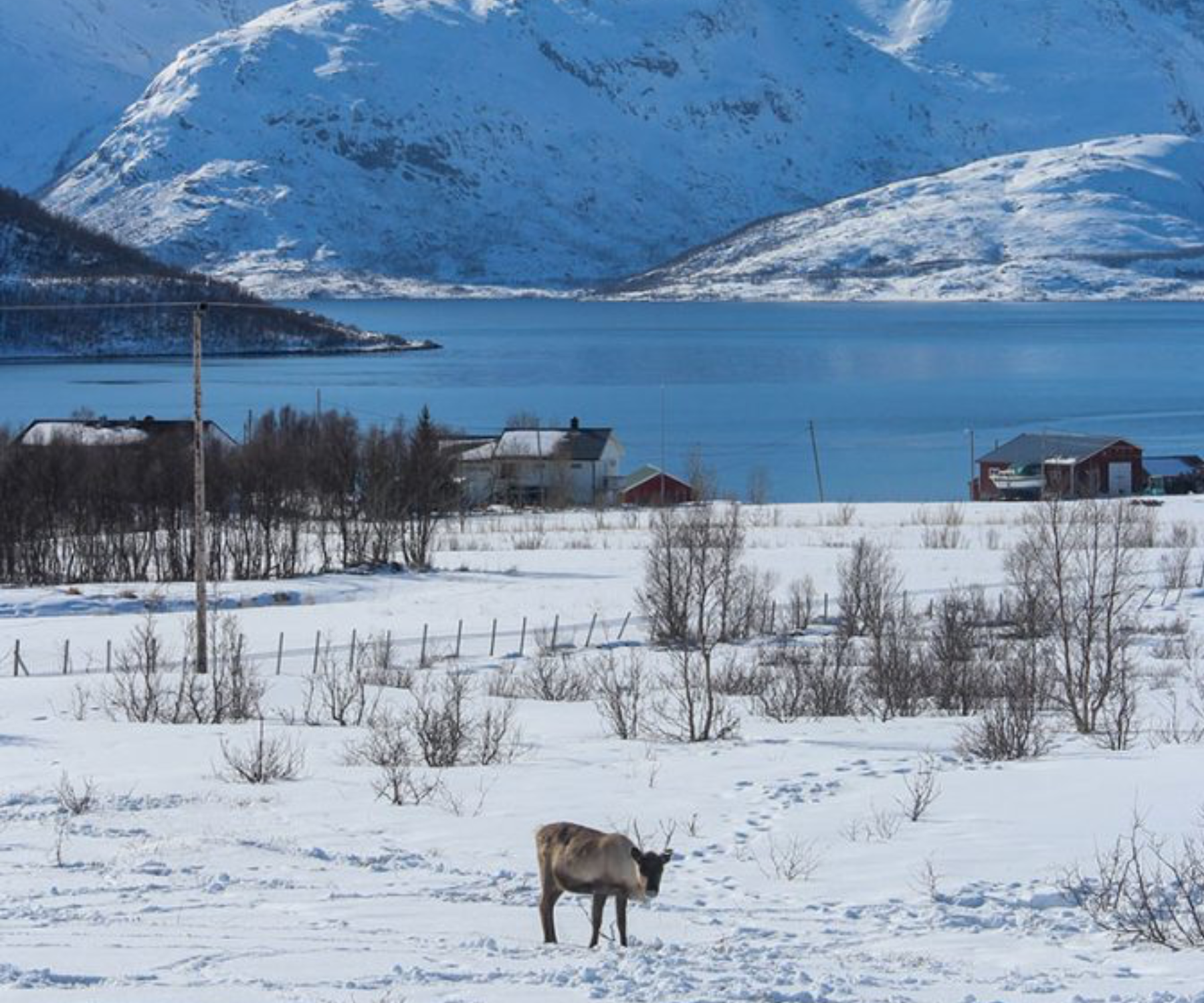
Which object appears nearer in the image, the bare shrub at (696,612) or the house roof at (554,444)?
the bare shrub at (696,612)

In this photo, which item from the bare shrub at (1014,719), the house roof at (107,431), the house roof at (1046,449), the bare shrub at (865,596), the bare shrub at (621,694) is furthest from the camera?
the house roof at (1046,449)

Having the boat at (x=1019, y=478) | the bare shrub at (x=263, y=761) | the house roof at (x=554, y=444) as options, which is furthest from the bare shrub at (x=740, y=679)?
the boat at (x=1019, y=478)

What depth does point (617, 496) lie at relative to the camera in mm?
70938

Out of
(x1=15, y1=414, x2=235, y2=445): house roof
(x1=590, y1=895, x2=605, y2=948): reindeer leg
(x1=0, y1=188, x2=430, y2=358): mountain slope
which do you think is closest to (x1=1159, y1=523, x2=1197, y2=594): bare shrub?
(x1=590, y1=895, x2=605, y2=948): reindeer leg

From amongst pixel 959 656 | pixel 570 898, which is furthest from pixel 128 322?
pixel 570 898

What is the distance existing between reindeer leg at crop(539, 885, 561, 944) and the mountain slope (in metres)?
160

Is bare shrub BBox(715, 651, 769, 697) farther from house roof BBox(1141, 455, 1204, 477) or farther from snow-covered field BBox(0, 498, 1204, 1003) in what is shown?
house roof BBox(1141, 455, 1204, 477)

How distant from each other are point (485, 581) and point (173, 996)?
3311cm

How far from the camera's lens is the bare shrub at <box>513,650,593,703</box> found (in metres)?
24.1

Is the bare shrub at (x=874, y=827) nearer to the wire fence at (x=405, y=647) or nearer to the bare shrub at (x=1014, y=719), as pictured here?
the bare shrub at (x=1014, y=719)

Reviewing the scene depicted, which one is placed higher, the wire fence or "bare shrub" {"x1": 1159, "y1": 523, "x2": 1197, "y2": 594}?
"bare shrub" {"x1": 1159, "y1": 523, "x2": 1197, "y2": 594}

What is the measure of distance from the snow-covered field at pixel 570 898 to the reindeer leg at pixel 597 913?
112 mm

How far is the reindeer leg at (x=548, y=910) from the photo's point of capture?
9.42 meters

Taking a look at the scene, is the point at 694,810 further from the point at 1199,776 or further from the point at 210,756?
the point at 210,756
